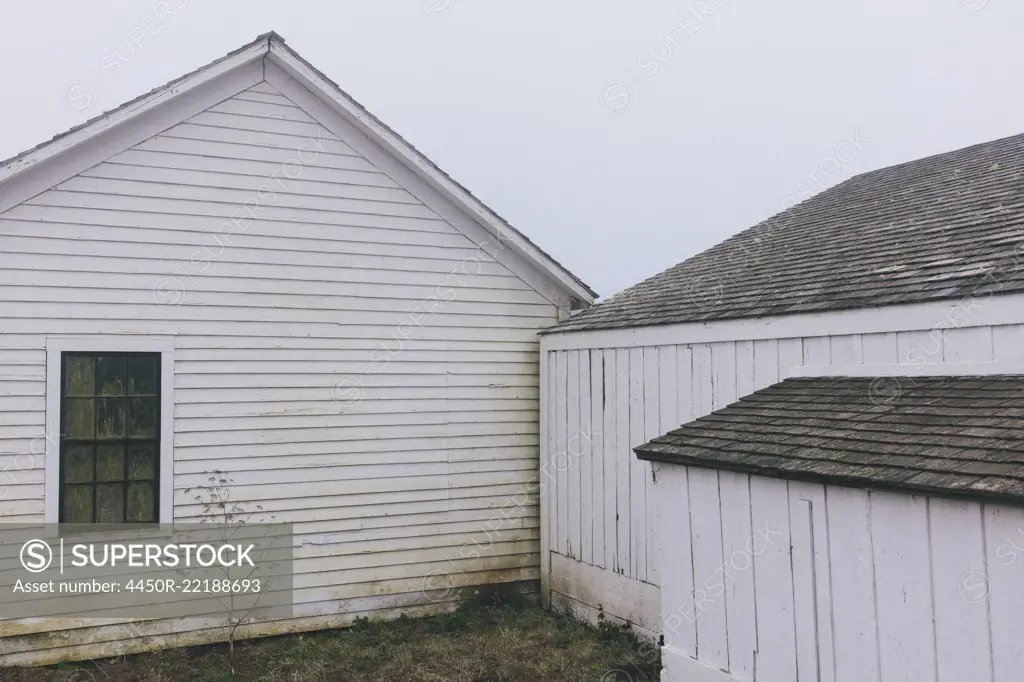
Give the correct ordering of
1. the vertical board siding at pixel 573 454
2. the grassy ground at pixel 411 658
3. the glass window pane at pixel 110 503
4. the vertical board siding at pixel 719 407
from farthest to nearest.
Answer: the vertical board siding at pixel 573 454 < the glass window pane at pixel 110 503 < the grassy ground at pixel 411 658 < the vertical board siding at pixel 719 407

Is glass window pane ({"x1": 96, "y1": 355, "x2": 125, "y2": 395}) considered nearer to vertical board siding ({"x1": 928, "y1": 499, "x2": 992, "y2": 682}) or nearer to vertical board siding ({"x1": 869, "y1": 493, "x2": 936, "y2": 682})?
vertical board siding ({"x1": 869, "y1": 493, "x2": 936, "y2": 682})

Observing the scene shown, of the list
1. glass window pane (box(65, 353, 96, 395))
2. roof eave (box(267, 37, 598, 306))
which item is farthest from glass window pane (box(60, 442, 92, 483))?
roof eave (box(267, 37, 598, 306))

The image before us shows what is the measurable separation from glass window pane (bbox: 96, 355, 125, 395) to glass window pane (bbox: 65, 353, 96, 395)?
0.05m

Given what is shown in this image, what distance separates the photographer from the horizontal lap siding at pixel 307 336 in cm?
782

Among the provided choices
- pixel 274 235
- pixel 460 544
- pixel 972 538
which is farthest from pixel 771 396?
pixel 274 235

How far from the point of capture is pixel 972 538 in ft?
12.7

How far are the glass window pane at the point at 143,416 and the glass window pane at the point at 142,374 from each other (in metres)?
0.09

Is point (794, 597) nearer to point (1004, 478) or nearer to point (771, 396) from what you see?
point (1004, 478)

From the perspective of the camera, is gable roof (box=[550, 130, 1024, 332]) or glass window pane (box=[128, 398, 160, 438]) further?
glass window pane (box=[128, 398, 160, 438])

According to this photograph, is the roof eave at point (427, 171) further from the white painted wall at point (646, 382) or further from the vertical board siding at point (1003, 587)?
the vertical board siding at point (1003, 587)

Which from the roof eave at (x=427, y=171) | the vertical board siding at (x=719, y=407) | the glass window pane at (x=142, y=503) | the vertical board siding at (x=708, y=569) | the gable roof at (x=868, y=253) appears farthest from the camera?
the roof eave at (x=427, y=171)

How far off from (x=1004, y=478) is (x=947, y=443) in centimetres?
66

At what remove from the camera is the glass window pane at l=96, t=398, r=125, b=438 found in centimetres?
782

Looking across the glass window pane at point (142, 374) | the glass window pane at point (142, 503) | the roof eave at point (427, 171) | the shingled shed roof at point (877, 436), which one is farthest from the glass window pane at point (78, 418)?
the shingled shed roof at point (877, 436)
